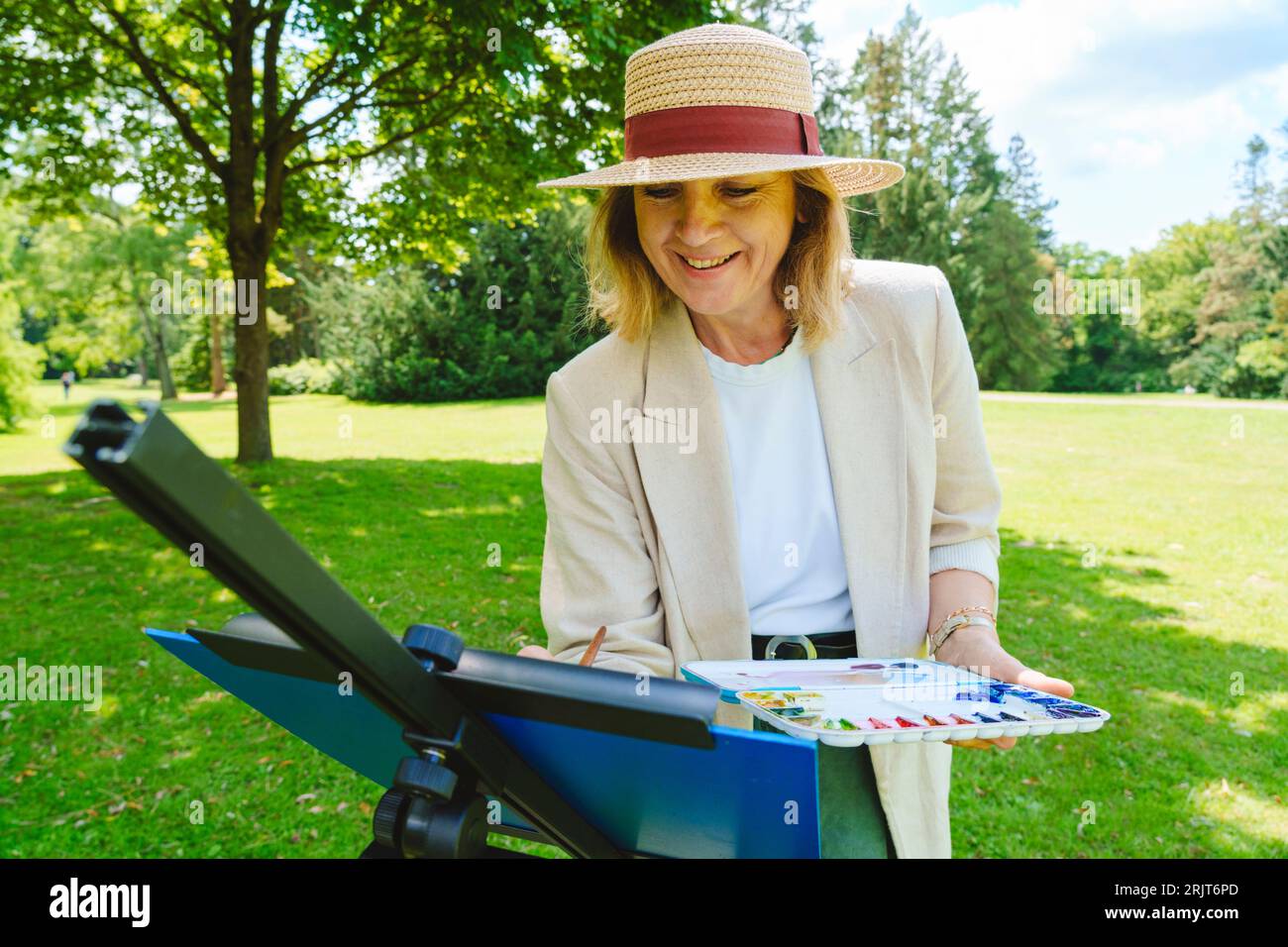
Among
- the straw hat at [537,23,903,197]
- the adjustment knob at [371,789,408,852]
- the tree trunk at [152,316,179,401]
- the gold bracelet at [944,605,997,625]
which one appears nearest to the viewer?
the adjustment knob at [371,789,408,852]

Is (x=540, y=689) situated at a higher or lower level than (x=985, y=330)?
lower

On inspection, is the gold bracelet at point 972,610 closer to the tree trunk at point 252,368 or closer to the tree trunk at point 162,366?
the tree trunk at point 252,368

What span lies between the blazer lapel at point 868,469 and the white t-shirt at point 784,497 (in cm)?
4

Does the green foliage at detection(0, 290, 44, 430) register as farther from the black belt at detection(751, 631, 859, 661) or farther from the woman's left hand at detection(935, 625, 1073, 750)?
the woman's left hand at detection(935, 625, 1073, 750)

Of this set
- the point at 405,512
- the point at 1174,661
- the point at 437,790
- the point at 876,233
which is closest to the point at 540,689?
the point at 437,790

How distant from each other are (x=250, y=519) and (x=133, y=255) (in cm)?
3894

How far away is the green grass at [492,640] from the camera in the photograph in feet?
14.9

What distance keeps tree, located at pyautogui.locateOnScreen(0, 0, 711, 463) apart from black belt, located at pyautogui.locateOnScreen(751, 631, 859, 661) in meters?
8.44

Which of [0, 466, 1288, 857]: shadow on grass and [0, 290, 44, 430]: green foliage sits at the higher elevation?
[0, 290, 44, 430]: green foliage

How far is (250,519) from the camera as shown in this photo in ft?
2.56

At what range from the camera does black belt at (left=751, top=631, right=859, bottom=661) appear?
2074mm

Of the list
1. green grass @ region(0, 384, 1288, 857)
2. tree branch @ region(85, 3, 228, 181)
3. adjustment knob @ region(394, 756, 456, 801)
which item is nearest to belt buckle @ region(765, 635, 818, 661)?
adjustment knob @ region(394, 756, 456, 801)

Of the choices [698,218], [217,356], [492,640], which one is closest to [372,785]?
[492,640]

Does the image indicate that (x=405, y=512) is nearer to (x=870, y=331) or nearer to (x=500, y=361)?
(x=870, y=331)
